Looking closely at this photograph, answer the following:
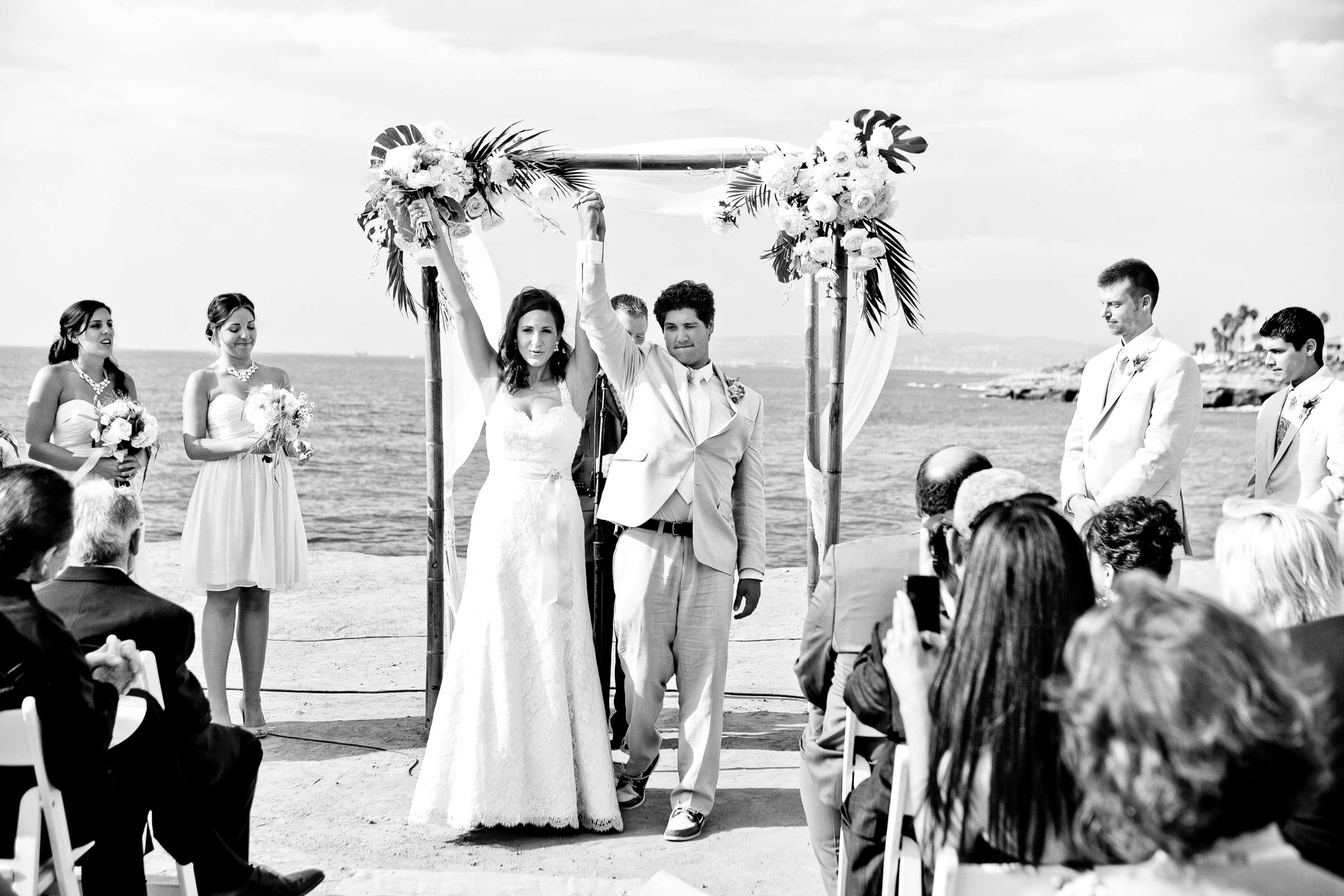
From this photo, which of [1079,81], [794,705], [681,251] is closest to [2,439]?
[681,251]

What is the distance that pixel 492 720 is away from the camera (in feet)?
13.5

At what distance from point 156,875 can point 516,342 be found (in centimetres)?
225

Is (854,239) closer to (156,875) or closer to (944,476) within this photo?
(944,476)

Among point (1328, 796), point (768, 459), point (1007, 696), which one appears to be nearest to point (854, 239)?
point (1007, 696)

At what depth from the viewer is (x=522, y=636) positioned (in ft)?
13.7

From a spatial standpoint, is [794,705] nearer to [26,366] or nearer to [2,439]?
→ [2,439]

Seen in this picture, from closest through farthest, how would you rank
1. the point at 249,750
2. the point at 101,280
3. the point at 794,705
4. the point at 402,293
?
the point at 249,750, the point at 402,293, the point at 794,705, the point at 101,280

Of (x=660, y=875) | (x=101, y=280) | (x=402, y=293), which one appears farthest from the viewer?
(x=101, y=280)

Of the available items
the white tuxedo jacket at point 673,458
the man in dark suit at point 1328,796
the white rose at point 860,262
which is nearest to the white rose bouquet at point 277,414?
the white tuxedo jacket at point 673,458

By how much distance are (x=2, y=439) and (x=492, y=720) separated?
2423 mm

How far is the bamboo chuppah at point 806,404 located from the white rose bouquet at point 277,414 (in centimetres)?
75

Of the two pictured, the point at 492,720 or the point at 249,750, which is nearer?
the point at 249,750

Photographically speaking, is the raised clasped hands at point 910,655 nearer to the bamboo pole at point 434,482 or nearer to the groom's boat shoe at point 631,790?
the groom's boat shoe at point 631,790

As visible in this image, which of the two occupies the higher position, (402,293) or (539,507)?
(402,293)
